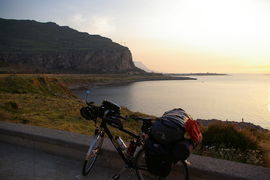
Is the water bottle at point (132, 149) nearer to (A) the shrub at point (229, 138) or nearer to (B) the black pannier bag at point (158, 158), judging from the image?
(B) the black pannier bag at point (158, 158)

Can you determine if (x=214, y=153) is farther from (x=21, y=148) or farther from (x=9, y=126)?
(x=9, y=126)

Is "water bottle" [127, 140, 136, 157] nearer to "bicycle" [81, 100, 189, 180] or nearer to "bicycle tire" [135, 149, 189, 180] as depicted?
"bicycle" [81, 100, 189, 180]

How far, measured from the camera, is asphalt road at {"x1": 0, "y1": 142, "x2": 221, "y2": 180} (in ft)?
14.1

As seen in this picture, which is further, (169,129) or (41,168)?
(41,168)

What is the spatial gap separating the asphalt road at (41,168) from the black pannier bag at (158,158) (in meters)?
0.80

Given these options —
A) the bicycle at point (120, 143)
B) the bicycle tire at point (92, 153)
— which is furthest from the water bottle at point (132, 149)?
the bicycle tire at point (92, 153)

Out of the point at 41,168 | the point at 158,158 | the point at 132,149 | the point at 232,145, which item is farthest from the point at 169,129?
the point at 232,145

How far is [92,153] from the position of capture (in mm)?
4270

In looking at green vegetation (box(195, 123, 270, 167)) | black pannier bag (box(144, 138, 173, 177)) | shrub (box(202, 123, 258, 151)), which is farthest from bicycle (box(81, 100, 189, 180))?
shrub (box(202, 123, 258, 151))

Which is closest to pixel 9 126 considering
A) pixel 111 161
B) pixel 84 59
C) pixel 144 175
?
pixel 111 161

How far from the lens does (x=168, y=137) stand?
10.4 ft

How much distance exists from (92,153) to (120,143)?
543 millimetres

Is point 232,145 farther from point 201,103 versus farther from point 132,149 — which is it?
point 201,103

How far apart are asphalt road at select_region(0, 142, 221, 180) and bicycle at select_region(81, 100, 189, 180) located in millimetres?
219
